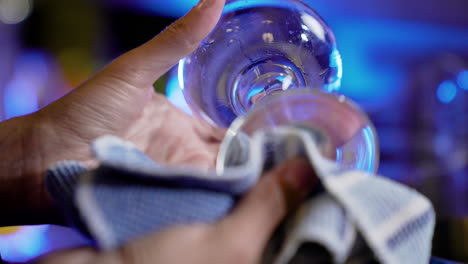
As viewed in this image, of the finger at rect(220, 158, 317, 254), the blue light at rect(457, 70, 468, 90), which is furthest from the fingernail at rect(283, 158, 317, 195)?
the blue light at rect(457, 70, 468, 90)

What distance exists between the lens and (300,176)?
30 centimetres

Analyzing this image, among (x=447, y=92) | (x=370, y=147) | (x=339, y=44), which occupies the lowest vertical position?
(x=447, y=92)

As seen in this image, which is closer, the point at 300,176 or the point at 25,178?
the point at 300,176

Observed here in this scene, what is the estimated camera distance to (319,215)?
0.91 feet

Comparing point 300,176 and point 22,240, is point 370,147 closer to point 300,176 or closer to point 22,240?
point 300,176

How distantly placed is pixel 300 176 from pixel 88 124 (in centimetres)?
40

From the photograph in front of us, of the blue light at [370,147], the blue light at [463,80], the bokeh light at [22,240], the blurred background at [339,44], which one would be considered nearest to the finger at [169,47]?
the blue light at [370,147]

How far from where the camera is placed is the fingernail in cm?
30

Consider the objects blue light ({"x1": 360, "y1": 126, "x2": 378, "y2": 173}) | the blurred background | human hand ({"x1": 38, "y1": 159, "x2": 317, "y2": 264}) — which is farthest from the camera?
the blurred background

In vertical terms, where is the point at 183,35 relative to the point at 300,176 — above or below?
above

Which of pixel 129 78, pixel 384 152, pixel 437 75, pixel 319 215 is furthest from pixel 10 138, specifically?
pixel 437 75

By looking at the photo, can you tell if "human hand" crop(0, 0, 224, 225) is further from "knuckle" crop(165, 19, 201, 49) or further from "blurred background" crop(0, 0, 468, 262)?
"blurred background" crop(0, 0, 468, 262)

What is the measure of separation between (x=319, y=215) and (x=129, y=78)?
1.36 ft

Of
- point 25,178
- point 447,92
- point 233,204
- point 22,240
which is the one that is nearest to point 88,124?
point 25,178
